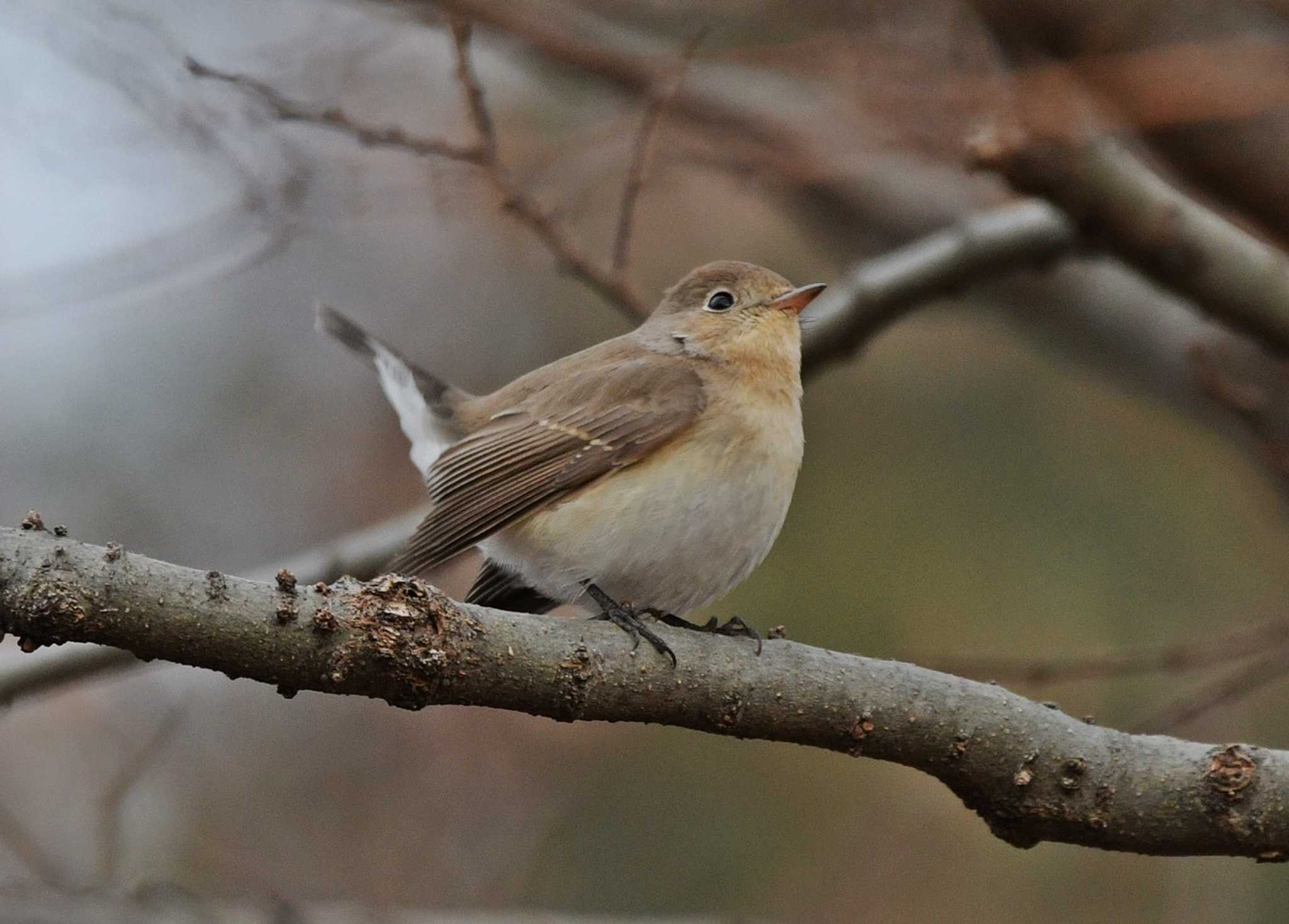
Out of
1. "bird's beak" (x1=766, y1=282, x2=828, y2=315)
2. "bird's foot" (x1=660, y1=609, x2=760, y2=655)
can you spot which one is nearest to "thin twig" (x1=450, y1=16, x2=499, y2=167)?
"bird's beak" (x1=766, y1=282, x2=828, y2=315)

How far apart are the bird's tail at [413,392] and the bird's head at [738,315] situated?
31.4 inches

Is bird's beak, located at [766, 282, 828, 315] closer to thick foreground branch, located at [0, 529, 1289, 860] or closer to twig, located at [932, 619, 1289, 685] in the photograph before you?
twig, located at [932, 619, 1289, 685]

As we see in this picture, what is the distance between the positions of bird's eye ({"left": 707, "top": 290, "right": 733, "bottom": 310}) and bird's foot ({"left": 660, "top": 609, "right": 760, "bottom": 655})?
4.78 feet

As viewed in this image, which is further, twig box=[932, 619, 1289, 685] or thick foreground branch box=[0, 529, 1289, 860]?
twig box=[932, 619, 1289, 685]

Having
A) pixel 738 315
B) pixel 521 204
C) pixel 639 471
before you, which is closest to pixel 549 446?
pixel 639 471

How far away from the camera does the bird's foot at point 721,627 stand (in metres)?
3.31

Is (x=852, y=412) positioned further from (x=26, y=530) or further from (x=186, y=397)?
(x=26, y=530)

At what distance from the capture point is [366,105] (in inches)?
235

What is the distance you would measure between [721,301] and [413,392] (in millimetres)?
1184

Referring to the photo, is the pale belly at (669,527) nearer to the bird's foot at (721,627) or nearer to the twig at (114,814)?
the bird's foot at (721,627)

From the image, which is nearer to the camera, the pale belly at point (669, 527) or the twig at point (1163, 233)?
the pale belly at point (669, 527)

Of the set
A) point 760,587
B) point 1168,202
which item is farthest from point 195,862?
point 1168,202

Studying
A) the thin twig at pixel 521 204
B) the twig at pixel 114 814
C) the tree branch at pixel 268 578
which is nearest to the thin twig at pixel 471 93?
the thin twig at pixel 521 204

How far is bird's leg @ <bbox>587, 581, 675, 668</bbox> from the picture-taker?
10.1 ft
